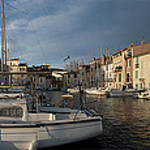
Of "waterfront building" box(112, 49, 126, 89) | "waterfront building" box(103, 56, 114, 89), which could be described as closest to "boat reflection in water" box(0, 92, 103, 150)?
"waterfront building" box(112, 49, 126, 89)

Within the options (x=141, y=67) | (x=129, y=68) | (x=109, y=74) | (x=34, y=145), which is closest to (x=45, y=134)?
(x=34, y=145)

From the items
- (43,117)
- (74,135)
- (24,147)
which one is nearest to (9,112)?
(43,117)

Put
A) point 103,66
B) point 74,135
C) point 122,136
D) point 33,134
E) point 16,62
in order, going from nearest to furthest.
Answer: point 33,134 → point 74,135 → point 122,136 → point 103,66 → point 16,62

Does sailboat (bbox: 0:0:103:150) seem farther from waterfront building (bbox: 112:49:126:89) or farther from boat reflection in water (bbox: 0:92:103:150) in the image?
waterfront building (bbox: 112:49:126:89)

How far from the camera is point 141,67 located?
45.3m

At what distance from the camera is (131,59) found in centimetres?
5078

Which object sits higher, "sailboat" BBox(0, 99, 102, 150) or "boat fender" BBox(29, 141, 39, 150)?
"sailboat" BBox(0, 99, 102, 150)

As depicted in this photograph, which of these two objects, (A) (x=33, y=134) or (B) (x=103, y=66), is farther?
(B) (x=103, y=66)

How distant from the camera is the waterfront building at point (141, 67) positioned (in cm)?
4322

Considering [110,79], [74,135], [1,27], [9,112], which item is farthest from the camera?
[110,79]

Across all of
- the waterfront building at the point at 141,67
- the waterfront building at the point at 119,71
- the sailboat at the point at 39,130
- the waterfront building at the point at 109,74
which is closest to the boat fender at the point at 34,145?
the sailboat at the point at 39,130

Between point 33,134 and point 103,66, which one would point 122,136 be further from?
point 103,66

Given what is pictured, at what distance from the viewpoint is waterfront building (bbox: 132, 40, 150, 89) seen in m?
43.2

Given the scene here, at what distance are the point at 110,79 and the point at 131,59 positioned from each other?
13.0 m
